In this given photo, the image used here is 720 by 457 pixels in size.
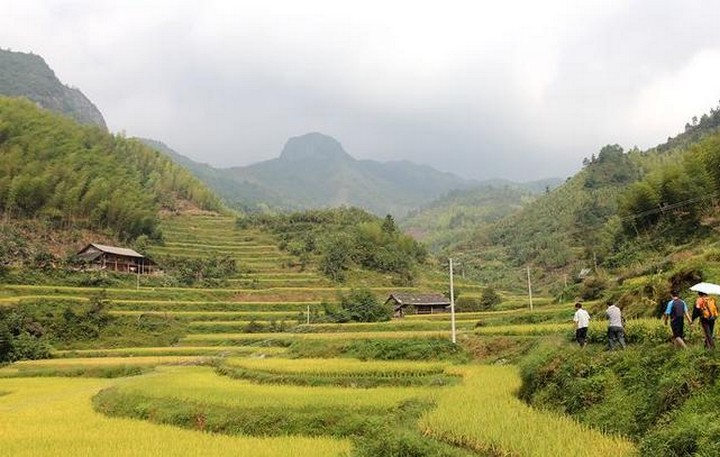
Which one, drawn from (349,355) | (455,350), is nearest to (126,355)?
(349,355)

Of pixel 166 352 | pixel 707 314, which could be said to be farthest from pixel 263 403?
pixel 166 352

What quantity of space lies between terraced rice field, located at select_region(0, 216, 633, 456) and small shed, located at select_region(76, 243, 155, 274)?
1584 centimetres

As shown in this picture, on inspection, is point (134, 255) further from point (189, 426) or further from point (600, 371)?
point (600, 371)

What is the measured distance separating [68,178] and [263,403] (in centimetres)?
5901

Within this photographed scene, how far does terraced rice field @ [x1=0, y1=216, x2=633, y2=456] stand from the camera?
36.4ft

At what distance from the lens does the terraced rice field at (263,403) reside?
36.4 ft

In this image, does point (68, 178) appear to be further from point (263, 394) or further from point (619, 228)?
point (619, 228)

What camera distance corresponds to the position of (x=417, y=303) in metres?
54.3

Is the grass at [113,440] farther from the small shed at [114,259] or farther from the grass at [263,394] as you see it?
the small shed at [114,259]

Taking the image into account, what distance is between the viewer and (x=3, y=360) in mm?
33469

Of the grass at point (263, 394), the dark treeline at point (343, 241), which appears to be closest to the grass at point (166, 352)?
the grass at point (263, 394)

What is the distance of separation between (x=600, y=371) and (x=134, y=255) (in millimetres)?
54545

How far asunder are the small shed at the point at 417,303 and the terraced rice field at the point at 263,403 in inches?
516

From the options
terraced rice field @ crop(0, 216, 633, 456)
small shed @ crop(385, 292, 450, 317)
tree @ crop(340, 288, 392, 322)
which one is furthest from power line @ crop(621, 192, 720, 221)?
tree @ crop(340, 288, 392, 322)
